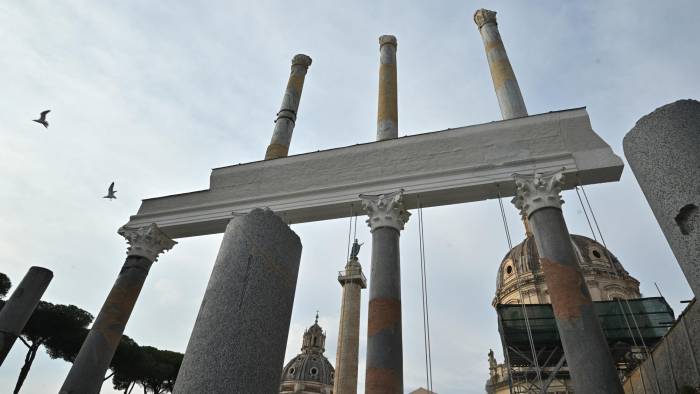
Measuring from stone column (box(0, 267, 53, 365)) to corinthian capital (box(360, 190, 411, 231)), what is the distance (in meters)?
8.45

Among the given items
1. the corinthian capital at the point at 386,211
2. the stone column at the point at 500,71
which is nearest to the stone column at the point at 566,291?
the corinthian capital at the point at 386,211

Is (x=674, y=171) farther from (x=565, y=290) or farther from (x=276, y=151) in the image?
(x=276, y=151)

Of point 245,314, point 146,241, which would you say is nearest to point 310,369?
point 146,241

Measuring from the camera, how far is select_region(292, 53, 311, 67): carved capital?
17.0 m

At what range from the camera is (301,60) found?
16984 millimetres

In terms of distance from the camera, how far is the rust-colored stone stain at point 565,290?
737 centimetres

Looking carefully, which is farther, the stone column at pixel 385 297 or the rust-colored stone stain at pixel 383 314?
the rust-colored stone stain at pixel 383 314

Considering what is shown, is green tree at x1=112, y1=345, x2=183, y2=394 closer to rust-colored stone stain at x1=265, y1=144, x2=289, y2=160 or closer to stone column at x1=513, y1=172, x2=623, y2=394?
rust-colored stone stain at x1=265, y1=144, x2=289, y2=160

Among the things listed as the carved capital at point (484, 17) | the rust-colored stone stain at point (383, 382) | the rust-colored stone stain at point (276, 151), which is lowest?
the rust-colored stone stain at point (383, 382)

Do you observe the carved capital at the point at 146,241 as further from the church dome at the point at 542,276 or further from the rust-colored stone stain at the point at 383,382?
the church dome at the point at 542,276

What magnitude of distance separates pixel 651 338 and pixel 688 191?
74.7ft

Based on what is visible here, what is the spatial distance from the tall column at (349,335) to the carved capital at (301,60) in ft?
44.6

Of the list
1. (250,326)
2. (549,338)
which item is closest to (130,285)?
(250,326)

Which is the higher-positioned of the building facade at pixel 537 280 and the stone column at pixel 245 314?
the building facade at pixel 537 280
